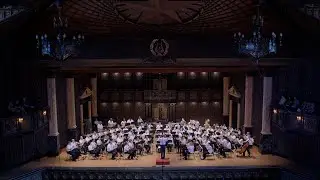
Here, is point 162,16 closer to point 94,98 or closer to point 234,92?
point 234,92

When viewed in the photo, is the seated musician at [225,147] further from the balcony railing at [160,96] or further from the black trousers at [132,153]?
the balcony railing at [160,96]

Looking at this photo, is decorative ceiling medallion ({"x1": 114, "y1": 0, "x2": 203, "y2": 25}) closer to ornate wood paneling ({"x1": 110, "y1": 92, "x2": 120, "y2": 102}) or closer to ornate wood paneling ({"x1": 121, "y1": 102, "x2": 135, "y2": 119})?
ornate wood paneling ({"x1": 110, "y1": 92, "x2": 120, "y2": 102})

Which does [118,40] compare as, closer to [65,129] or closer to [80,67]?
[80,67]

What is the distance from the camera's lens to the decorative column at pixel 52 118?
1611 cm

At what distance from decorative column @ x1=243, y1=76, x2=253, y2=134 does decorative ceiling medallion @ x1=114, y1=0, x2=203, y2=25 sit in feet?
20.3

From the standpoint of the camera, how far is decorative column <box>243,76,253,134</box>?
17.8 metres

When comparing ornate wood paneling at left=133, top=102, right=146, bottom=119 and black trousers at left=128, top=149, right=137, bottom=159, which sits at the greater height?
ornate wood paneling at left=133, top=102, right=146, bottom=119

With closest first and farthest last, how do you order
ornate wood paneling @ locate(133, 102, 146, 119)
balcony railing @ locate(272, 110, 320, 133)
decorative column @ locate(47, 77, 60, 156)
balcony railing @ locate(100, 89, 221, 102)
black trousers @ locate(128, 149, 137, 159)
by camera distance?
balcony railing @ locate(272, 110, 320, 133) → black trousers @ locate(128, 149, 137, 159) → decorative column @ locate(47, 77, 60, 156) → balcony railing @ locate(100, 89, 221, 102) → ornate wood paneling @ locate(133, 102, 146, 119)

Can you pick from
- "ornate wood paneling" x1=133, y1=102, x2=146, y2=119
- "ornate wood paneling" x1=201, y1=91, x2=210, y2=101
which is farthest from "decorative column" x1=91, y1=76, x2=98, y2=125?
"ornate wood paneling" x1=201, y1=91, x2=210, y2=101

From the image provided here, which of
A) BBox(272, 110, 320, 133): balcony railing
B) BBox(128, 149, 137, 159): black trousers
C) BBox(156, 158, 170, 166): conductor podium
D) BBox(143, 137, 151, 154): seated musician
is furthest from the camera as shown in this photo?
BBox(143, 137, 151, 154): seated musician

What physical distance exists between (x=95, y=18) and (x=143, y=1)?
8.36 ft

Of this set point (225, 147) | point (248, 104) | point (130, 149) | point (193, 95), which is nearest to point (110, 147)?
point (130, 149)

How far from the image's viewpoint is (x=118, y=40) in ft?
48.5

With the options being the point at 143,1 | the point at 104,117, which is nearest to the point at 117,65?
the point at 143,1
